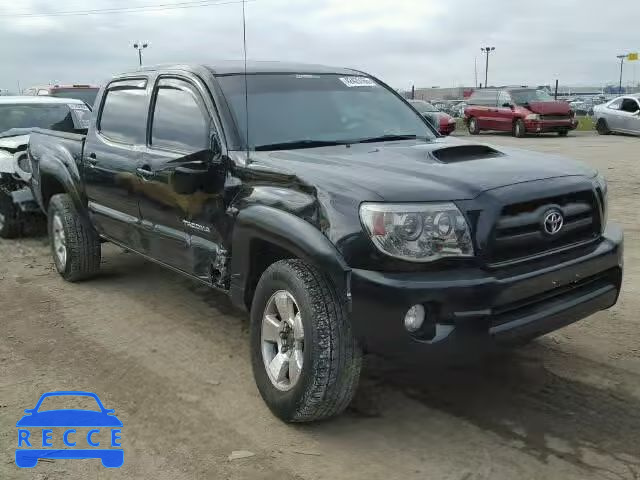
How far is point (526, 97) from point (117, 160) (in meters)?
21.2

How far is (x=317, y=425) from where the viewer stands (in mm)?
3363

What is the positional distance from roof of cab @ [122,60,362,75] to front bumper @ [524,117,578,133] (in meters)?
18.9

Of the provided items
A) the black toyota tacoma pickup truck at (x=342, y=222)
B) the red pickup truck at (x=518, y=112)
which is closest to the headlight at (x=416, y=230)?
the black toyota tacoma pickup truck at (x=342, y=222)

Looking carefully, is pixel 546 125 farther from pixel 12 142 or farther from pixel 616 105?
pixel 12 142

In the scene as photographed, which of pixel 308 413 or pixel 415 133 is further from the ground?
pixel 415 133

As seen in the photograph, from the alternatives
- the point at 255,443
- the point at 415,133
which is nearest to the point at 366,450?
the point at 255,443

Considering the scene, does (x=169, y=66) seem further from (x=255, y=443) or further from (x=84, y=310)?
(x=255, y=443)

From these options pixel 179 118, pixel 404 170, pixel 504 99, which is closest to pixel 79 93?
pixel 179 118

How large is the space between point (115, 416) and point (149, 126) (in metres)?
2.05

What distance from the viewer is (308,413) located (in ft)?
10.5

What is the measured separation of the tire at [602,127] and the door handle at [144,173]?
71.6ft

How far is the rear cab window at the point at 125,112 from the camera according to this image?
15.6 feet

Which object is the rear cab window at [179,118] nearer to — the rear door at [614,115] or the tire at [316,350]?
the tire at [316,350]

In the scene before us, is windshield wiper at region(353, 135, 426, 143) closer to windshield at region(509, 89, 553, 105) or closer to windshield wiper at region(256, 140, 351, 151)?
windshield wiper at region(256, 140, 351, 151)
